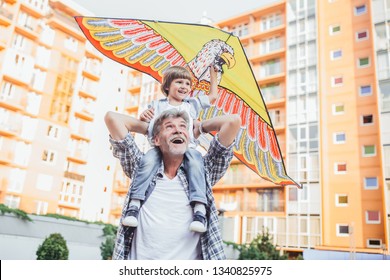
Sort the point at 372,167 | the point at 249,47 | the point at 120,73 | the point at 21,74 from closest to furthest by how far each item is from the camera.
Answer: the point at 120,73
the point at 21,74
the point at 372,167
the point at 249,47

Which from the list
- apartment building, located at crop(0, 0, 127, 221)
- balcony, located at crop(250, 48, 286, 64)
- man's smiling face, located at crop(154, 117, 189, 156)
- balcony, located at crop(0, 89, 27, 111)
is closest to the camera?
man's smiling face, located at crop(154, 117, 189, 156)

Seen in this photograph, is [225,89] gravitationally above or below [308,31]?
below

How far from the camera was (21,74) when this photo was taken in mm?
5184

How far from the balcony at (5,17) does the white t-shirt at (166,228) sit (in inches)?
127

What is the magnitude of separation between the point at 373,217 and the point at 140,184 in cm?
600

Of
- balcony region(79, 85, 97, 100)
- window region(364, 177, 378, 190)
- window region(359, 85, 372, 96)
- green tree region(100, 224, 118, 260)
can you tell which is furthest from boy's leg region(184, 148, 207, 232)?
window region(364, 177, 378, 190)

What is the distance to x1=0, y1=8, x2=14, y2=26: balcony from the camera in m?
3.77

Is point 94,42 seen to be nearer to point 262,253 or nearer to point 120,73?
point 120,73

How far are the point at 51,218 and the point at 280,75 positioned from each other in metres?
4.64

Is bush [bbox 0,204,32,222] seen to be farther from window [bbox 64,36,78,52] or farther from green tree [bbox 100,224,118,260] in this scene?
window [bbox 64,36,78,52]

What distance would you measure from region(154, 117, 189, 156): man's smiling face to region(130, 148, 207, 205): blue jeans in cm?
3

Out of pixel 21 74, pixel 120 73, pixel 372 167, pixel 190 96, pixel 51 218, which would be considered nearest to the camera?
pixel 190 96

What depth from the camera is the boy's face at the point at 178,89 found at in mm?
1500

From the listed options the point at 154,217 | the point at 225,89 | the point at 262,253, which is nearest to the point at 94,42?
the point at 225,89
